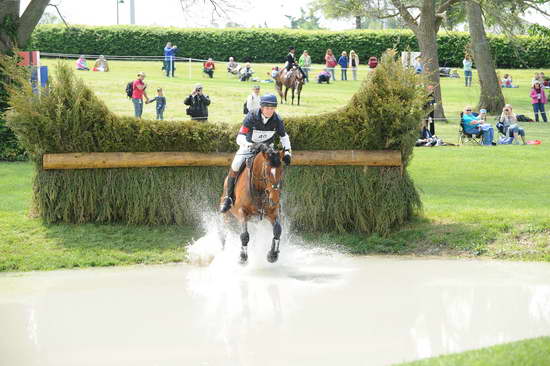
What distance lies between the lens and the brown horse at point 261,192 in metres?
11.8

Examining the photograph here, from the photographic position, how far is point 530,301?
10.5m

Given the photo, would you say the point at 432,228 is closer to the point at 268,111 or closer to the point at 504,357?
the point at 268,111

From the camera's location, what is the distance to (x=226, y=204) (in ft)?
41.9

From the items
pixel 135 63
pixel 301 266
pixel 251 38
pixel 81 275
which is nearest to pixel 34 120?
pixel 81 275

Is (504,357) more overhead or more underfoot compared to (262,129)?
more underfoot

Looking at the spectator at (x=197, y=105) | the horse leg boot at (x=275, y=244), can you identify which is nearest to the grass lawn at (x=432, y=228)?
the horse leg boot at (x=275, y=244)

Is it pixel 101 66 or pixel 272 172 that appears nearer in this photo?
pixel 272 172

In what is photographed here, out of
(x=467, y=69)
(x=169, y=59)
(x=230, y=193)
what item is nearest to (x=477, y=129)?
(x=230, y=193)

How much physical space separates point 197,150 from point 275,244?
3.23 meters

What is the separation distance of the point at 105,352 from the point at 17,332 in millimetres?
1346

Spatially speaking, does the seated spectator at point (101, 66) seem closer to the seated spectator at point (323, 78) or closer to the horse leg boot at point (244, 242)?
the seated spectator at point (323, 78)

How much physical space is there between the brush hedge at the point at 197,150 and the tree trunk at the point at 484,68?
1055 inches

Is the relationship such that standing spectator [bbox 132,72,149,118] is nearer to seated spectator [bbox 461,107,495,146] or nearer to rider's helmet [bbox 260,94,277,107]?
seated spectator [bbox 461,107,495,146]

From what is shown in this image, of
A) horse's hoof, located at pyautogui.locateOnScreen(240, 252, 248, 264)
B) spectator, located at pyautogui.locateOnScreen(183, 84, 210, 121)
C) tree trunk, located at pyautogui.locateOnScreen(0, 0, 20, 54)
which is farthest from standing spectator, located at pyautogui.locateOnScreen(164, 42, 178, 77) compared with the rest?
horse's hoof, located at pyautogui.locateOnScreen(240, 252, 248, 264)
